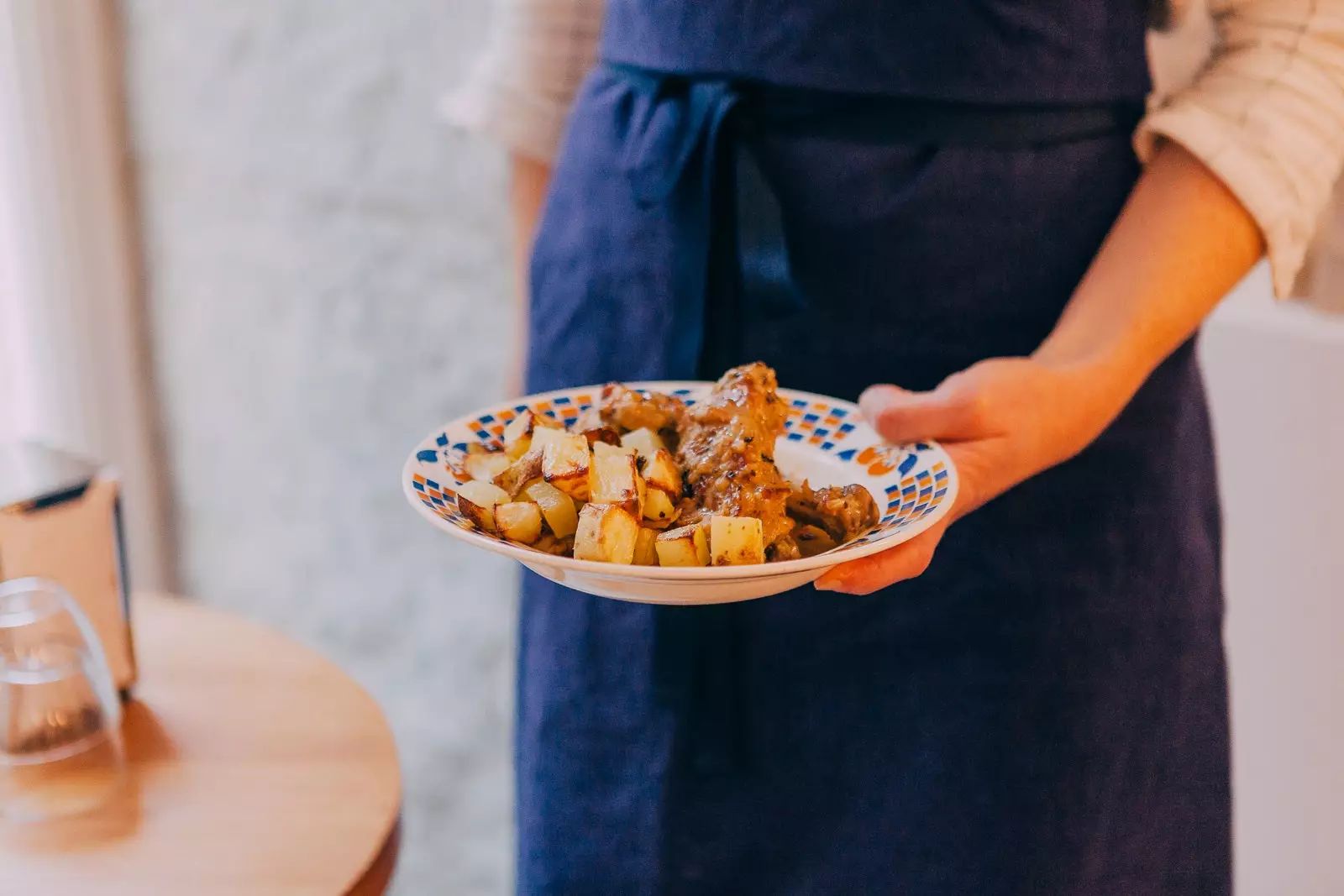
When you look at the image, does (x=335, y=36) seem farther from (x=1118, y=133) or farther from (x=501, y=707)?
(x=1118, y=133)

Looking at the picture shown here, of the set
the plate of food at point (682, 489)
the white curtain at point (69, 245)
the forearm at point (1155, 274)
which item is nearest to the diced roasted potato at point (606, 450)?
the plate of food at point (682, 489)

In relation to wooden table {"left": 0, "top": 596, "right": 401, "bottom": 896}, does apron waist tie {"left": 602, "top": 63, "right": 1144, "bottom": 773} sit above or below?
above

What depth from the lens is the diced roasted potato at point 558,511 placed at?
1.91ft

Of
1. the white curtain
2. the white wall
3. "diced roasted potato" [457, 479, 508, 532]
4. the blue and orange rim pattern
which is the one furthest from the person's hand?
the white curtain

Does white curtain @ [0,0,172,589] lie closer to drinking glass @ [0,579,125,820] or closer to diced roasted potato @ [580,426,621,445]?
drinking glass @ [0,579,125,820]

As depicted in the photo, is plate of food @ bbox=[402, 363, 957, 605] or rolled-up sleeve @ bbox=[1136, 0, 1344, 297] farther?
rolled-up sleeve @ bbox=[1136, 0, 1344, 297]

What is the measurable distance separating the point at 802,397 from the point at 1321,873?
0.98 metres

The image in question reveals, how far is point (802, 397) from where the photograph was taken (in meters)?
0.72

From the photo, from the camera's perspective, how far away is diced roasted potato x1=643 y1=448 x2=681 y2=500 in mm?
615

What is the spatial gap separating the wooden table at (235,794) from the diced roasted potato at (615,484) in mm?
353

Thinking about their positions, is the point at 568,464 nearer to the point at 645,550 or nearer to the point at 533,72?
the point at 645,550

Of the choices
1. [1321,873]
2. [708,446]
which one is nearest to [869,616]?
[708,446]

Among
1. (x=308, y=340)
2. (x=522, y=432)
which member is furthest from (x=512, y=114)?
(x=308, y=340)

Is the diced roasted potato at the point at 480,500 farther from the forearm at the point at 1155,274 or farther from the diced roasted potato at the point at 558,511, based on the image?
the forearm at the point at 1155,274
